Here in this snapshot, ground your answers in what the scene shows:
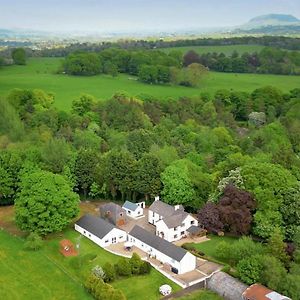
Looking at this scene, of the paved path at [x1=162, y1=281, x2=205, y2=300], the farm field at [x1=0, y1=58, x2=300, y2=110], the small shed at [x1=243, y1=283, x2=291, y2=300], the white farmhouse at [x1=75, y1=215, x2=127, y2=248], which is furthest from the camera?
the farm field at [x1=0, y1=58, x2=300, y2=110]

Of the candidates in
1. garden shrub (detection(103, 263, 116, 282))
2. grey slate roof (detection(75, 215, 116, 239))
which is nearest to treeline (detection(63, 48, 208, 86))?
grey slate roof (detection(75, 215, 116, 239))

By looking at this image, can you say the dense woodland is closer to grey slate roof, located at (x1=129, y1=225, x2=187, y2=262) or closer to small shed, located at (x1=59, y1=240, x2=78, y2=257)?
grey slate roof, located at (x1=129, y1=225, x2=187, y2=262)

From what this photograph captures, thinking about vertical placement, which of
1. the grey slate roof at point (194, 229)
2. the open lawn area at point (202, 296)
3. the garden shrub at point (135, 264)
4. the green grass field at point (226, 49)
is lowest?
the open lawn area at point (202, 296)

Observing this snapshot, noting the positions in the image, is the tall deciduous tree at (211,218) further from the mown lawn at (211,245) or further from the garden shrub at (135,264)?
the garden shrub at (135,264)

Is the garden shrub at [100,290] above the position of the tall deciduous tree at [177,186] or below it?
below

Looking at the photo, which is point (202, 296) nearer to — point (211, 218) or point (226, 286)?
point (226, 286)

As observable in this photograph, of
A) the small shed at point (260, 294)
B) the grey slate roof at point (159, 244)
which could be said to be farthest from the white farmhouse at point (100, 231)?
the small shed at point (260, 294)

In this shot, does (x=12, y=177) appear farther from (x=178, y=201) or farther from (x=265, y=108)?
(x=265, y=108)
